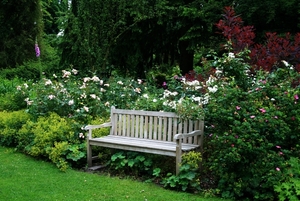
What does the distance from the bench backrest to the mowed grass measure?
3.28 ft

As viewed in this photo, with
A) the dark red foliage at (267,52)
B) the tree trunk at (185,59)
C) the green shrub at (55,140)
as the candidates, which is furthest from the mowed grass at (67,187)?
the tree trunk at (185,59)

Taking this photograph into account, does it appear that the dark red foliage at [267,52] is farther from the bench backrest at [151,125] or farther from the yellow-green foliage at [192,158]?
the yellow-green foliage at [192,158]

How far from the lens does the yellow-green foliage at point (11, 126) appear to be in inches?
304

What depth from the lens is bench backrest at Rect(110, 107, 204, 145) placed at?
582cm

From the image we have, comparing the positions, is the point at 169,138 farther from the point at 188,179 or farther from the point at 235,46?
Result: the point at 235,46

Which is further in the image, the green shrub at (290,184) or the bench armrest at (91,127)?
the bench armrest at (91,127)

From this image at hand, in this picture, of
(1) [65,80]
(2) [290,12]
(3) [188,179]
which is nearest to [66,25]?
(1) [65,80]

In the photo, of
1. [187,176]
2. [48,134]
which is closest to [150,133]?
[187,176]

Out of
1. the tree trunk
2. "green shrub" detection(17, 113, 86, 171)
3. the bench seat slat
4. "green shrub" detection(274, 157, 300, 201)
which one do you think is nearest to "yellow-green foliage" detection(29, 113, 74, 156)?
"green shrub" detection(17, 113, 86, 171)

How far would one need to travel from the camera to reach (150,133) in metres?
6.28

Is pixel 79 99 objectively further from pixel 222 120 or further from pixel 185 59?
pixel 185 59

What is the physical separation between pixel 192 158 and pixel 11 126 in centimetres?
451

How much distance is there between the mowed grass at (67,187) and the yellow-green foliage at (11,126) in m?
1.47

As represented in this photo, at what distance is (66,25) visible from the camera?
1193 centimetres
